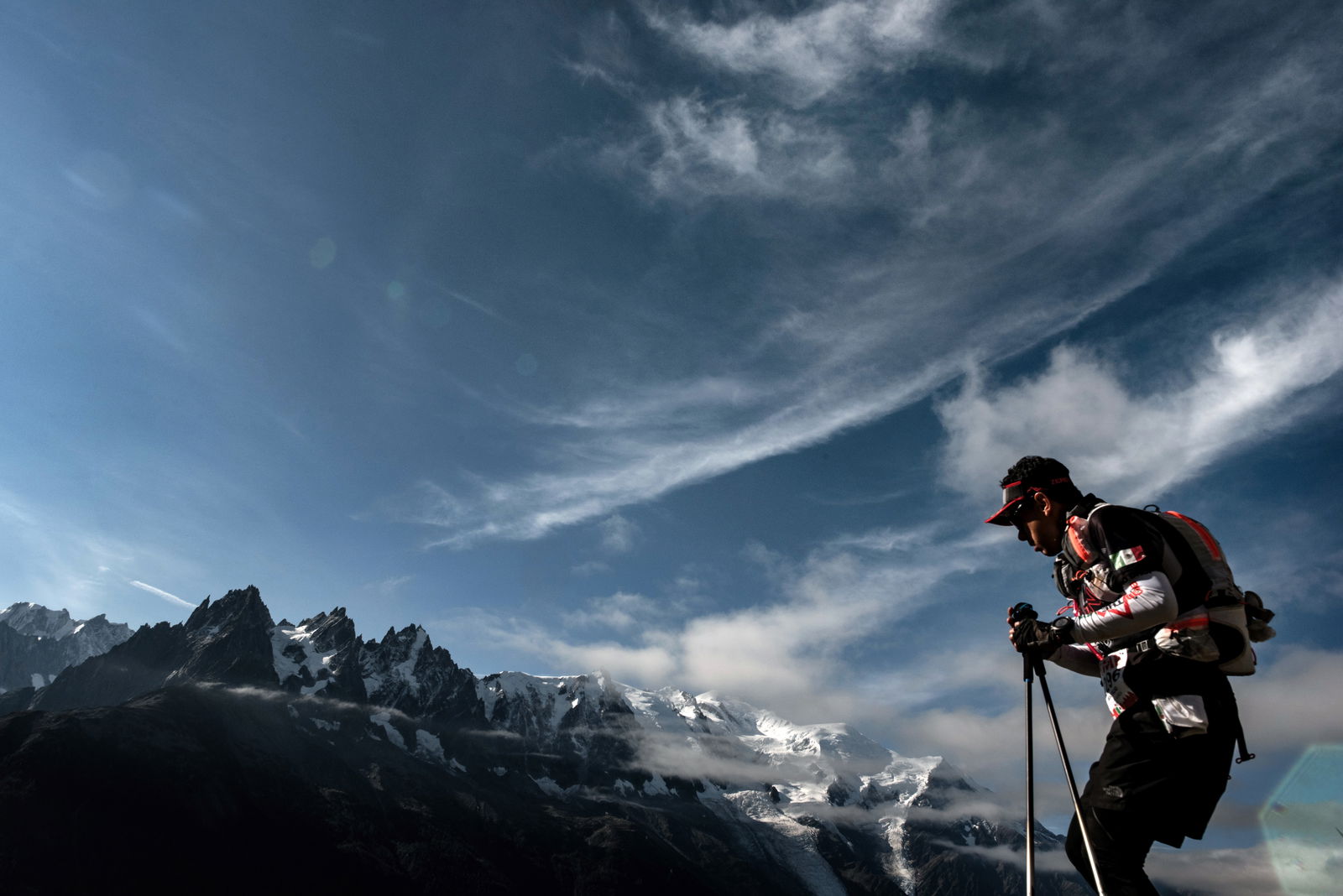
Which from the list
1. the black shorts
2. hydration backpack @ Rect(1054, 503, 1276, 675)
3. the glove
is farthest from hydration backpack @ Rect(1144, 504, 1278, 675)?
the glove

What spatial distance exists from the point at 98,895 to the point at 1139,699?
284 meters

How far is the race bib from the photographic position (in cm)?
729

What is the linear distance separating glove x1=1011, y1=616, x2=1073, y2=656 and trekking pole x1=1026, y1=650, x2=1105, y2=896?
109 mm

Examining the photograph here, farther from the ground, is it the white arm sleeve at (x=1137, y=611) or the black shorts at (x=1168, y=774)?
the white arm sleeve at (x=1137, y=611)

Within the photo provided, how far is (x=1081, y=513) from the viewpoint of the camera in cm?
768

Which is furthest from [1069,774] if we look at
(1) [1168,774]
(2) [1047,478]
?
(2) [1047,478]

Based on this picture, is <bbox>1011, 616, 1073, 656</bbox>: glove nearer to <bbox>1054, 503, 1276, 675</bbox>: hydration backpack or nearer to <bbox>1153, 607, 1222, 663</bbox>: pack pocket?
<bbox>1054, 503, 1276, 675</bbox>: hydration backpack

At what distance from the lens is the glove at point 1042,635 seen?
23.8 ft

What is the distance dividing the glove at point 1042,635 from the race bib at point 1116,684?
549 millimetres

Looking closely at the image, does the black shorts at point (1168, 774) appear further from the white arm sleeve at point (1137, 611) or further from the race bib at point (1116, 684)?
the white arm sleeve at point (1137, 611)

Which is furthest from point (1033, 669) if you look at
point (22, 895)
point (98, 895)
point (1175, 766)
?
point (98, 895)

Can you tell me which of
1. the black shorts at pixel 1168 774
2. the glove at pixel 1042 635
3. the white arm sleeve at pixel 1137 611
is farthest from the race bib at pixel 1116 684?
the white arm sleeve at pixel 1137 611

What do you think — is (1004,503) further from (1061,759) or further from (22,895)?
(22,895)

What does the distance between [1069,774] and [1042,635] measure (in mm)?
1425
